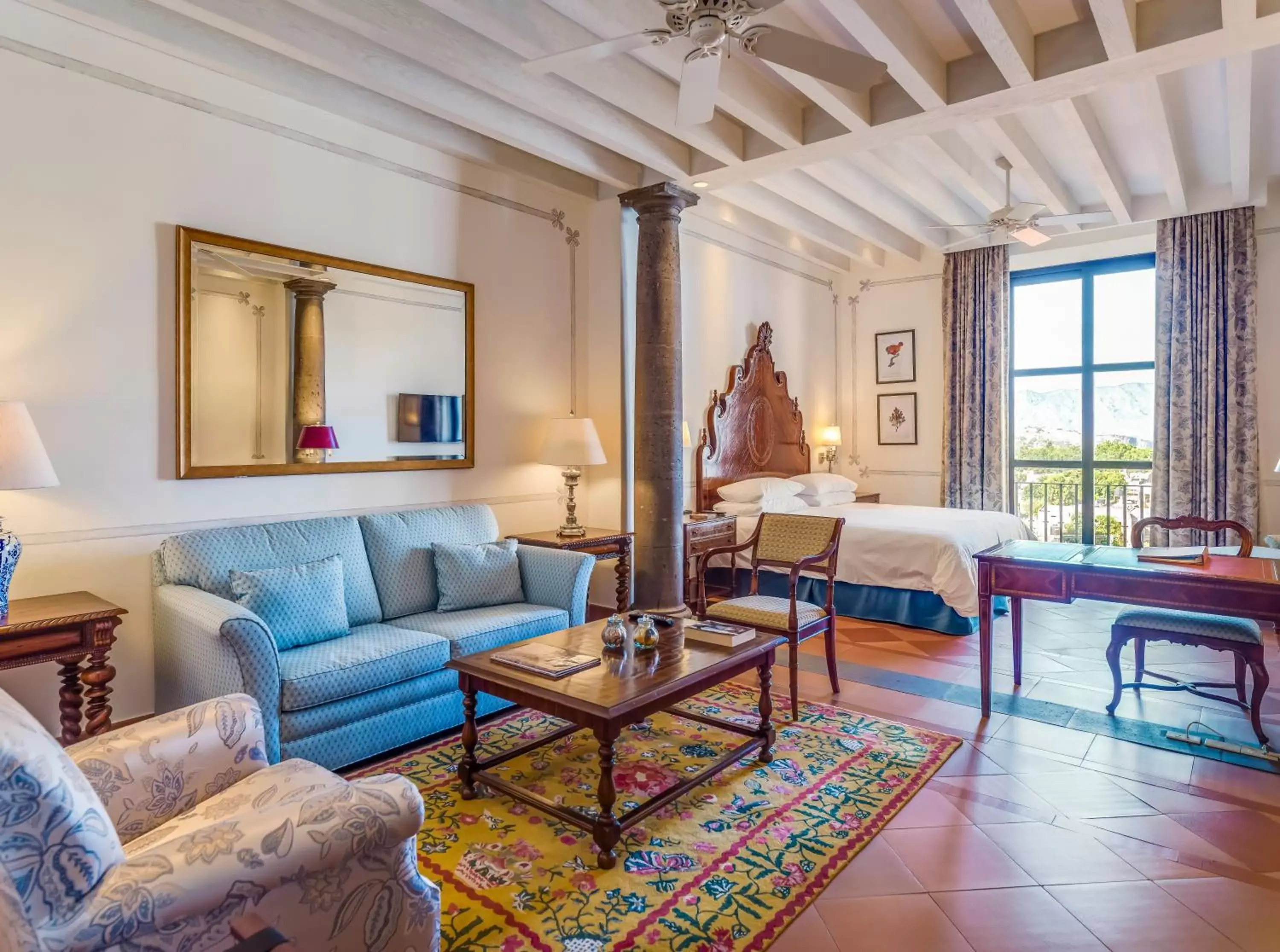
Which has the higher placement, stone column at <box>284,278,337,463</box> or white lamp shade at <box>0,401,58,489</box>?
stone column at <box>284,278,337,463</box>

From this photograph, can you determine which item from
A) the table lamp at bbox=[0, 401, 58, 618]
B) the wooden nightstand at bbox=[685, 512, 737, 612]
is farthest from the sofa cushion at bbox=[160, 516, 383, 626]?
the wooden nightstand at bbox=[685, 512, 737, 612]

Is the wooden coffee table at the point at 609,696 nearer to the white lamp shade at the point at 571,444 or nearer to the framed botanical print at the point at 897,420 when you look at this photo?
the white lamp shade at the point at 571,444

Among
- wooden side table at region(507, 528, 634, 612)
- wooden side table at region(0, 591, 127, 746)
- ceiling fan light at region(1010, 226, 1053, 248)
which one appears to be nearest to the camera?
wooden side table at region(0, 591, 127, 746)

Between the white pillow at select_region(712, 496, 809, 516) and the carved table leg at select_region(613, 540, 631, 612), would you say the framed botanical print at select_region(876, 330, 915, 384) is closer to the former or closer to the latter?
the white pillow at select_region(712, 496, 809, 516)

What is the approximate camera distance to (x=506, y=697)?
232 cm

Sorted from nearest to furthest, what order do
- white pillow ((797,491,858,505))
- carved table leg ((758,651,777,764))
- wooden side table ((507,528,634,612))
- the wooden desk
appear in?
1. the wooden desk
2. carved table leg ((758,651,777,764))
3. wooden side table ((507,528,634,612))
4. white pillow ((797,491,858,505))

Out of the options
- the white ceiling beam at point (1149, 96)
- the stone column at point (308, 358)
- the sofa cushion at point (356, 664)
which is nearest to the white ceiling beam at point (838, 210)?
Answer: the white ceiling beam at point (1149, 96)

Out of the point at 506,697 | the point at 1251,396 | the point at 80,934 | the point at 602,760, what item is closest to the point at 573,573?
the point at 506,697

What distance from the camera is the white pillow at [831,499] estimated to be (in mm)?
5875

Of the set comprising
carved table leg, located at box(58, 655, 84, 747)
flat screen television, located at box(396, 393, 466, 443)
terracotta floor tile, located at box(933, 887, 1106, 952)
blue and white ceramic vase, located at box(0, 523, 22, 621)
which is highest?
flat screen television, located at box(396, 393, 466, 443)

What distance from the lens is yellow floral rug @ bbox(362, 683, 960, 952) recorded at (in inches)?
72.4

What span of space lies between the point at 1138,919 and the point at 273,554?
3.07m

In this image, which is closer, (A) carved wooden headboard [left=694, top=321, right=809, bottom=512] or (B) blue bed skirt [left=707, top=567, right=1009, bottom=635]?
(B) blue bed skirt [left=707, top=567, right=1009, bottom=635]

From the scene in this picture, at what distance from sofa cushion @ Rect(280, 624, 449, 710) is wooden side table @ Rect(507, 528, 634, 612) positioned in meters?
1.14
